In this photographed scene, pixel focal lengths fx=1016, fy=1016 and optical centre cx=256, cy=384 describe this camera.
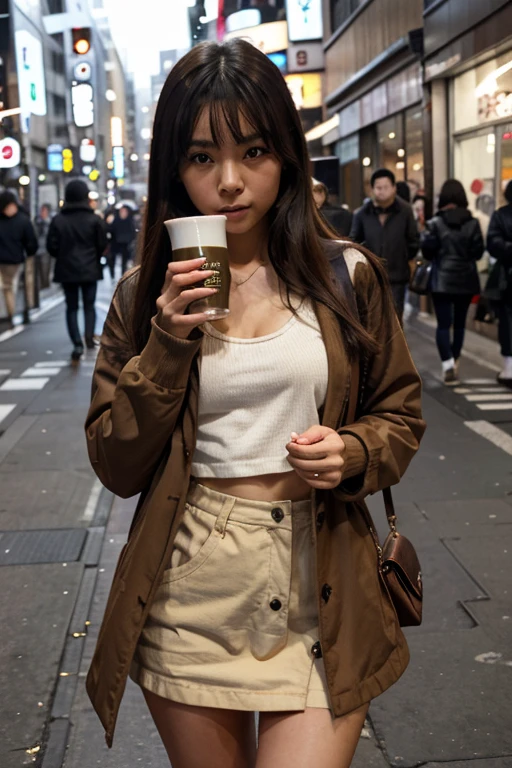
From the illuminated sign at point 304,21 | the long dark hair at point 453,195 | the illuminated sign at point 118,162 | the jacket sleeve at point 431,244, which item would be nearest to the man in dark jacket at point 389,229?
the jacket sleeve at point 431,244

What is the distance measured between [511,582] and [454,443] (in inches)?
114

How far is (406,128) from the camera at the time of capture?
1842 cm

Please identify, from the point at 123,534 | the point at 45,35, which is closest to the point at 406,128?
the point at 123,534

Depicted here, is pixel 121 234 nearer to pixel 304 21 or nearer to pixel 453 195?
pixel 304 21

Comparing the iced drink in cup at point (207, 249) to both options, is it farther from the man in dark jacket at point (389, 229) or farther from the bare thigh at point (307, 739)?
the man in dark jacket at point (389, 229)

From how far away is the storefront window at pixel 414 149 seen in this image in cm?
1719

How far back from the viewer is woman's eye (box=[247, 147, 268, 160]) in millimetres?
1966

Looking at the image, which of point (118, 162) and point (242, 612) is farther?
point (118, 162)

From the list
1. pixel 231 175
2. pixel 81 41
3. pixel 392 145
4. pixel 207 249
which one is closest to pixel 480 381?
pixel 231 175

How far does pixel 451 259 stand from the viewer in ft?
33.3

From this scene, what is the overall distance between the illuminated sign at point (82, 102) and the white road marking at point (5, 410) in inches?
1560

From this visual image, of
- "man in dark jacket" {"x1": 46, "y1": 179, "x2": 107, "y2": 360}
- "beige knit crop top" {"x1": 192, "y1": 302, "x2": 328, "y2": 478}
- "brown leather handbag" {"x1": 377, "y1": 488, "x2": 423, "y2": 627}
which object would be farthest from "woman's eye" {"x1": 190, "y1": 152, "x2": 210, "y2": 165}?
"man in dark jacket" {"x1": 46, "y1": 179, "x2": 107, "y2": 360}

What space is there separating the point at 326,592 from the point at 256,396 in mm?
395

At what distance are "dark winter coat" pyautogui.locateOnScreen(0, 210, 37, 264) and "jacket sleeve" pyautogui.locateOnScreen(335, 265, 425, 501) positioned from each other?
13.8m
